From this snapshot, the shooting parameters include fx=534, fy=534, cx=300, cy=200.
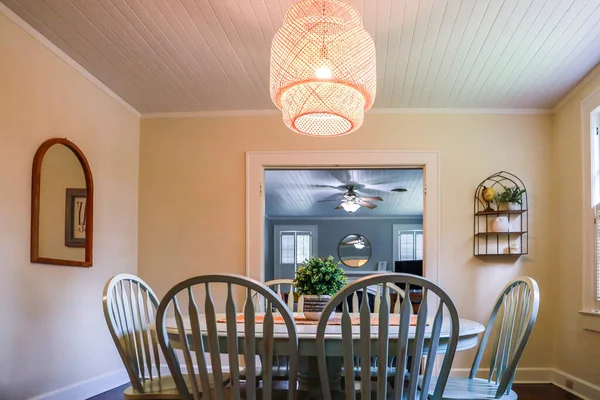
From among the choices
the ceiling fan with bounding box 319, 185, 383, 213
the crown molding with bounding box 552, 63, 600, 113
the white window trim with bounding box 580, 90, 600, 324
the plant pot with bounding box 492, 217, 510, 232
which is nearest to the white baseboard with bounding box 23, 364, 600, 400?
the white window trim with bounding box 580, 90, 600, 324

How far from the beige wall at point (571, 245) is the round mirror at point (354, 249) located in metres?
6.28

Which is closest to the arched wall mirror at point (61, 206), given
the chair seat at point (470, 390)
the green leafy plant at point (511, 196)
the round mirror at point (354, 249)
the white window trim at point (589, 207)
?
the chair seat at point (470, 390)

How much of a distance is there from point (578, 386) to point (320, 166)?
2.49 m

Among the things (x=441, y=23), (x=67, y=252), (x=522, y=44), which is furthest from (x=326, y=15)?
(x=67, y=252)

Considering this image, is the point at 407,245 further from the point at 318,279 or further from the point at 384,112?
the point at 318,279

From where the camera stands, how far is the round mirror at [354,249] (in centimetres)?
1045

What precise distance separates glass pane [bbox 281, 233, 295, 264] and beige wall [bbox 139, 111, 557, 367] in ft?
19.9

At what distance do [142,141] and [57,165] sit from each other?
1318 millimetres

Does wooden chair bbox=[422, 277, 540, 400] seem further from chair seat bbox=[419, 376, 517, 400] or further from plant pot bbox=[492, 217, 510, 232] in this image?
plant pot bbox=[492, 217, 510, 232]

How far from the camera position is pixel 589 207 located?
12.1 ft

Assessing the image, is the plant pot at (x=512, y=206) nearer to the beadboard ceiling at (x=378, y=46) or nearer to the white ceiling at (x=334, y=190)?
the beadboard ceiling at (x=378, y=46)

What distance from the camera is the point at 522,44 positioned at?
3.16 m

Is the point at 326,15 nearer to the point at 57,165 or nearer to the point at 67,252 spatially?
the point at 57,165

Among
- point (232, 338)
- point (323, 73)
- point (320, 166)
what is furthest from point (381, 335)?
point (320, 166)
